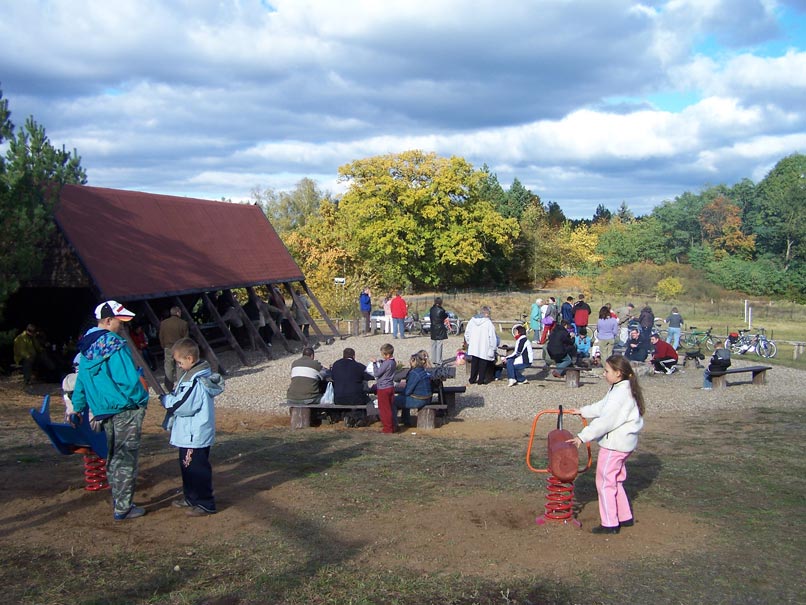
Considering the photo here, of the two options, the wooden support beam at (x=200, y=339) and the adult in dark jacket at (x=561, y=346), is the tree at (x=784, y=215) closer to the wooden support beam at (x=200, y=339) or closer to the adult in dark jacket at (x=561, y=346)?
the adult in dark jacket at (x=561, y=346)

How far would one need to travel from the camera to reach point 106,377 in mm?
5895

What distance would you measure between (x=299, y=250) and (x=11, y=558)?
40.9 metres

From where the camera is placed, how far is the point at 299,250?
45.7 m

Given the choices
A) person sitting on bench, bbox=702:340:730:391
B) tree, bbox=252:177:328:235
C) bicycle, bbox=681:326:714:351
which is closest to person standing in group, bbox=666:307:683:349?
bicycle, bbox=681:326:714:351

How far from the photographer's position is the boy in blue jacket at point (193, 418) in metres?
6.06

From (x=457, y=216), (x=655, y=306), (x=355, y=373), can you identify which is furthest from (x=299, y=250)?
(x=355, y=373)

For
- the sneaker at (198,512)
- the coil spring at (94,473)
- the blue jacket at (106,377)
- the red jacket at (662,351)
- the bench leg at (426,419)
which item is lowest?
the bench leg at (426,419)

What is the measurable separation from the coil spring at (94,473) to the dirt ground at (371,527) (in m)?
0.08

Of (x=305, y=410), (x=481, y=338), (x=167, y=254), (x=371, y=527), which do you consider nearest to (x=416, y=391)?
(x=305, y=410)

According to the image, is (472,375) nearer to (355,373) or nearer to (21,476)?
(355,373)

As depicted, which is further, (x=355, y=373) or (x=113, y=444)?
(x=355, y=373)

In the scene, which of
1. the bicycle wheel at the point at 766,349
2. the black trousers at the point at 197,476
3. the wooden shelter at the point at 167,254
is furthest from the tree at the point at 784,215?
the black trousers at the point at 197,476

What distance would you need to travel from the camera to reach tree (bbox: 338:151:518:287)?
1937 inches

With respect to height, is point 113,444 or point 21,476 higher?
point 113,444
